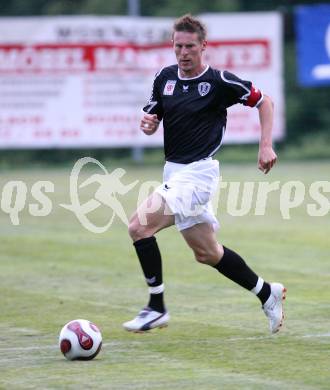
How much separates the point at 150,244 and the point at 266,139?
103 cm

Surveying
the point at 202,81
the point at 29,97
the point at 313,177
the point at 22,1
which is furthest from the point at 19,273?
the point at 22,1

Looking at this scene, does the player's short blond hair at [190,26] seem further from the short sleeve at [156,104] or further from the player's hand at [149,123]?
the player's hand at [149,123]

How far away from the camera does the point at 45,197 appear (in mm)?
19031

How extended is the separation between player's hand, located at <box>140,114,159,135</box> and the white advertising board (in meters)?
16.1

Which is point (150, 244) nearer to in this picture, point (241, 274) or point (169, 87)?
point (241, 274)

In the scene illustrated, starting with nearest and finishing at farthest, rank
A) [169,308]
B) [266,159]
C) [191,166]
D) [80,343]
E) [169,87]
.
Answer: [80,343], [266,159], [191,166], [169,87], [169,308]

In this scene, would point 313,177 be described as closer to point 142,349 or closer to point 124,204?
point 124,204

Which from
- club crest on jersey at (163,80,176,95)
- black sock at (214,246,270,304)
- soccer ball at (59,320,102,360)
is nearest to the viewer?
soccer ball at (59,320,102,360)

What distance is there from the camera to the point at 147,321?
7625 mm

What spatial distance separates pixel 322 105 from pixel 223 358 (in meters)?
20.7

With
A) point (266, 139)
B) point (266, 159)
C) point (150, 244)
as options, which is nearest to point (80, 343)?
point (150, 244)

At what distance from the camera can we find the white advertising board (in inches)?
931

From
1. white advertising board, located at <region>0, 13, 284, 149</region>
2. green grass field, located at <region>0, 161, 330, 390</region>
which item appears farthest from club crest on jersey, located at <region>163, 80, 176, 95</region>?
white advertising board, located at <region>0, 13, 284, 149</region>

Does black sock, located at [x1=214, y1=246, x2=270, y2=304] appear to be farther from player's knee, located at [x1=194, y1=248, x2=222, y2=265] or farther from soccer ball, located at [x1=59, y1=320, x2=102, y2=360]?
soccer ball, located at [x1=59, y1=320, x2=102, y2=360]
